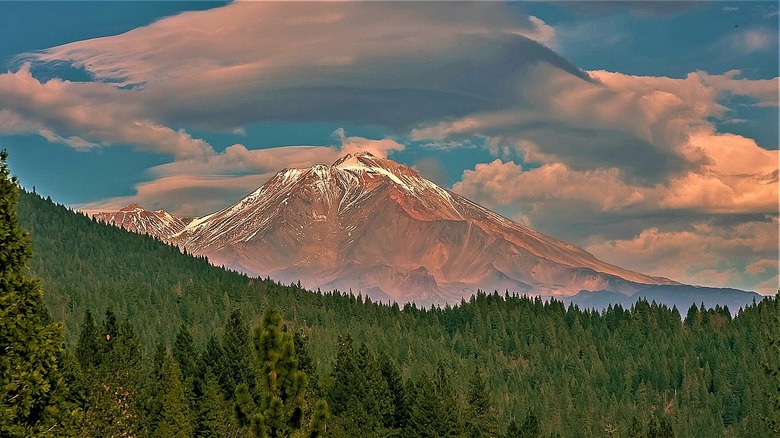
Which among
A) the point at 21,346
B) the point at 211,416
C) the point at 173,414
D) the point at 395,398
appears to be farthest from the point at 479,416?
the point at 21,346

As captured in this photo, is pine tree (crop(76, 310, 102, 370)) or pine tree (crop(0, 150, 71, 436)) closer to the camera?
pine tree (crop(0, 150, 71, 436))

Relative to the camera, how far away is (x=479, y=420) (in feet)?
372

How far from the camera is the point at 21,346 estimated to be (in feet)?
102

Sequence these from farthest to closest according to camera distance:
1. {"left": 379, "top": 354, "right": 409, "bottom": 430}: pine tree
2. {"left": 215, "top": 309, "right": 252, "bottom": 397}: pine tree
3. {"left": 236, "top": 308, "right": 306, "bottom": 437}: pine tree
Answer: {"left": 379, "top": 354, "right": 409, "bottom": 430}: pine tree < {"left": 215, "top": 309, "right": 252, "bottom": 397}: pine tree < {"left": 236, "top": 308, "right": 306, "bottom": 437}: pine tree

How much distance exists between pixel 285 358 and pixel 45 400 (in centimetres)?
996

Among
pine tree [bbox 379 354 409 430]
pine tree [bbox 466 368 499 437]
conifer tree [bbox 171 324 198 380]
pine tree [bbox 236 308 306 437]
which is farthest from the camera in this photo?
pine tree [bbox 466 368 499 437]

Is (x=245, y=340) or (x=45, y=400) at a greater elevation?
(x=245, y=340)

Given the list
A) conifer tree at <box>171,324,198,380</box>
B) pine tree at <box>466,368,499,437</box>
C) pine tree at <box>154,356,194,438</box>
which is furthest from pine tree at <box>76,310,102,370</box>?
pine tree at <box>466,368,499,437</box>

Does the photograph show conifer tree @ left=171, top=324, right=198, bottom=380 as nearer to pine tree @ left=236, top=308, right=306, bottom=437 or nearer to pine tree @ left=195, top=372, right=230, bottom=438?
pine tree @ left=195, top=372, right=230, bottom=438

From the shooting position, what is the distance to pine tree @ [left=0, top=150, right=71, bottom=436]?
101 feet

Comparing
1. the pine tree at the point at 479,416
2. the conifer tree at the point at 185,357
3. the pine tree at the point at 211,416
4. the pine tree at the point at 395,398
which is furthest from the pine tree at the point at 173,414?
the pine tree at the point at 479,416

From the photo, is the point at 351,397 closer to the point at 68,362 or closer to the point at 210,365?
the point at 210,365

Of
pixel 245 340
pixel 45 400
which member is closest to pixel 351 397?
pixel 245 340

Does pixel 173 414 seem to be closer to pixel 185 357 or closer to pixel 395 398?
pixel 185 357
